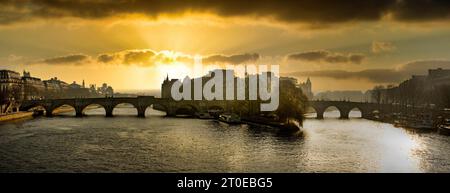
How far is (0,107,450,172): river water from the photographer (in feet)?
53.6

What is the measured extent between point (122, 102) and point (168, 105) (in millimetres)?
5068

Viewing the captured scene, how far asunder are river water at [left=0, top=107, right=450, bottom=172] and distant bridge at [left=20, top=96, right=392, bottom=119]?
22406 millimetres

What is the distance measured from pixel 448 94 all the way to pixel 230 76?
1944 cm

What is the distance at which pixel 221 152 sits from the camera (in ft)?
65.7

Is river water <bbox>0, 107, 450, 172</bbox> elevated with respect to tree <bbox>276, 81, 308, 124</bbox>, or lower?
lower

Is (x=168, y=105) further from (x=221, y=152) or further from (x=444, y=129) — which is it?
(x=221, y=152)

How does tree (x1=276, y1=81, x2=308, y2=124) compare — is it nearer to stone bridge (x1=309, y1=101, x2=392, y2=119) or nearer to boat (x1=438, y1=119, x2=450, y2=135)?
boat (x1=438, y1=119, x2=450, y2=135)

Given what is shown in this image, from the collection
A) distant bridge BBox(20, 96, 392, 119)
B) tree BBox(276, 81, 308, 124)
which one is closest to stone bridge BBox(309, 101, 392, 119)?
distant bridge BBox(20, 96, 392, 119)

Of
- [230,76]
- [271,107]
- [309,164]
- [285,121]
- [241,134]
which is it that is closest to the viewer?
[309,164]

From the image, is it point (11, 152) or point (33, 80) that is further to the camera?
point (33, 80)

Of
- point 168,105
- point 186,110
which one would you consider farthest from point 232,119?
point 186,110
